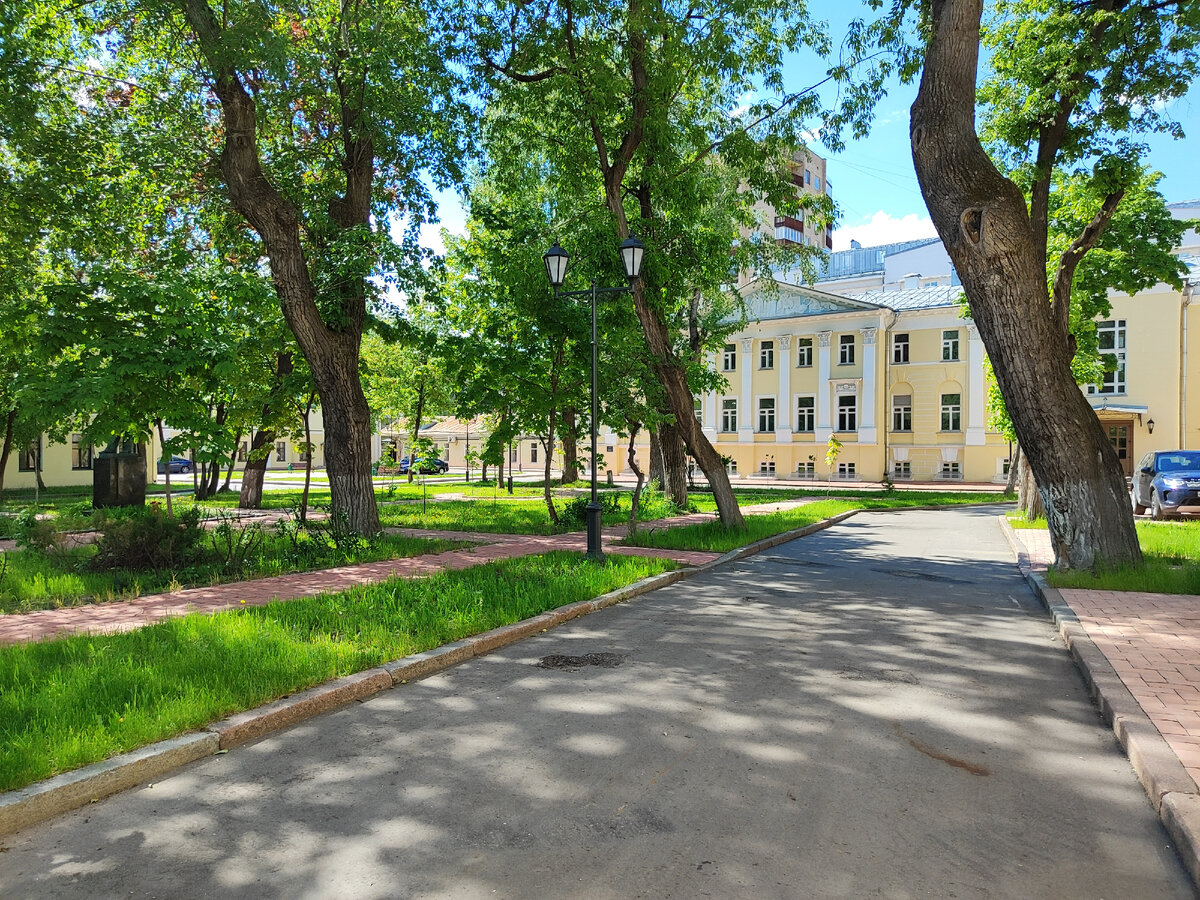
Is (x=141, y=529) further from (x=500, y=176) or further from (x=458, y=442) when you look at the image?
(x=458, y=442)

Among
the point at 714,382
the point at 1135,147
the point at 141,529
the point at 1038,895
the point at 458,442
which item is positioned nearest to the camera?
the point at 1038,895

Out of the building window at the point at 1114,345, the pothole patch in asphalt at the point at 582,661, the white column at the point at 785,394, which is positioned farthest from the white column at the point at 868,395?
the pothole patch in asphalt at the point at 582,661

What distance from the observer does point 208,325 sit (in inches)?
404

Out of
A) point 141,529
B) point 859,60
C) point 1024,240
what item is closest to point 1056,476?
point 1024,240

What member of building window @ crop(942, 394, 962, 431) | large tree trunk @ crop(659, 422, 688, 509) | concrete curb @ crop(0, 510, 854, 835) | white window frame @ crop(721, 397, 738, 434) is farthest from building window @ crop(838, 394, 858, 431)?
concrete curb @ crop(0, 510, 854, 835)

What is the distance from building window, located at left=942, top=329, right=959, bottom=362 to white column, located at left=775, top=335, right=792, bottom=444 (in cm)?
847

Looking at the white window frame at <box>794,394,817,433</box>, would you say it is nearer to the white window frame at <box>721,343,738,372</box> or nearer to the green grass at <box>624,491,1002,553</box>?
the white window frame at <box>721,343,738,372</box>

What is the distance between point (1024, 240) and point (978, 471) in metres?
36.4

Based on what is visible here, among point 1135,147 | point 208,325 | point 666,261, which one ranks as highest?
point 1135,147

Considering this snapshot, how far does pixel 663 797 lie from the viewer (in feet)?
12.2

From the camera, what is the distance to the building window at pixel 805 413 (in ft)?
152

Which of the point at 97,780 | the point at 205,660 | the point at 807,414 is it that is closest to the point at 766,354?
the point at 807,414

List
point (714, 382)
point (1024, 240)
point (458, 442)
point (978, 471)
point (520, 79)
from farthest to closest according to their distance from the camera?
point (458, 442) → point (978, 471) → point (714, 382) → point (520, 79) → point (1024, 240)

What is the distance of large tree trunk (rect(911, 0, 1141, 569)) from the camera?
9523 mm
